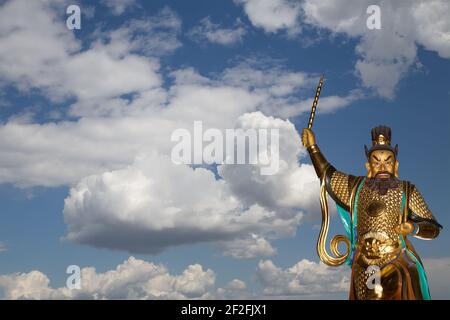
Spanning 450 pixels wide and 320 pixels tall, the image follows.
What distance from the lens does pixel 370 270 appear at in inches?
515

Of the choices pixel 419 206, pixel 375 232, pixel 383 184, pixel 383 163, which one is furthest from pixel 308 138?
pixel 419 206

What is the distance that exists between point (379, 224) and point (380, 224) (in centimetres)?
2

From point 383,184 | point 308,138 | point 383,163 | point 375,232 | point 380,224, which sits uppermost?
point 308,138

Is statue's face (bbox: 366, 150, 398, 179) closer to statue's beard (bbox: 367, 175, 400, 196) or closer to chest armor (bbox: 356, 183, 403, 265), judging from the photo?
statue's beard (bbox: 367, 175, 400, 196)

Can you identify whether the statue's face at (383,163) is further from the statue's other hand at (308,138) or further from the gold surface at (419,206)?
the statue's other hand at (308,138)

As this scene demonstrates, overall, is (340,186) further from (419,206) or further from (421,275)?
(421,275)

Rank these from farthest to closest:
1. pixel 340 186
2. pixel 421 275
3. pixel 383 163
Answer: pixel 340 186
pixel 383 163
pixel 421 275

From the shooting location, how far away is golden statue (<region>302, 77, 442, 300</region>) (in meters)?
13.0

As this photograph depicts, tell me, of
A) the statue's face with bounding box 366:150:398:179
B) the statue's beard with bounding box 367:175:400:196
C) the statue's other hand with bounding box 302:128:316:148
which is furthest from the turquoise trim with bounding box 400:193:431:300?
the statue's other hand with bounding box 302:128:316:148

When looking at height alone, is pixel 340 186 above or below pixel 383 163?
below

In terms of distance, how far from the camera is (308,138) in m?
14.9
